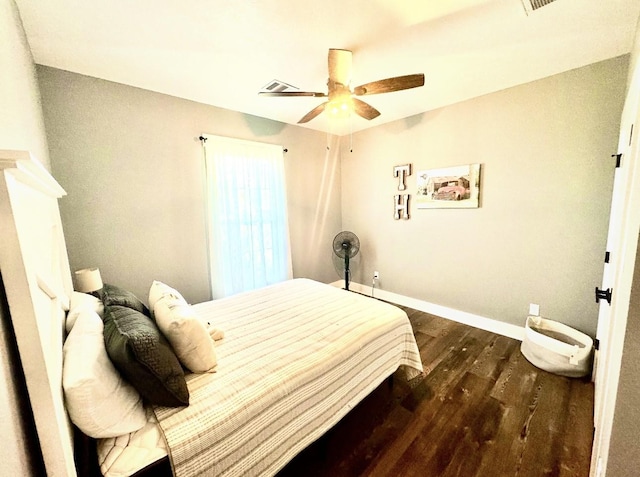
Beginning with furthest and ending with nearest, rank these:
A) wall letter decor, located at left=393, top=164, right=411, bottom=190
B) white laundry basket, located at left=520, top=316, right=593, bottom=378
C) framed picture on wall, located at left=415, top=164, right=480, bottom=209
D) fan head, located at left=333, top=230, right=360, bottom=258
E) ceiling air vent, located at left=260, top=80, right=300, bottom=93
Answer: fan head, located at left=333, top=230, right=360, bottom=258, wall letter decor, located at left=393, top=164, right=411, bottom=190, framed picture on wall, located at left=415, top=164, right=480, bottom=209, ceiling air vent, located at left=260, top=80, right=300, bottom=93, white laundry basket, located at left=520, top=316, right=593, bottom=378

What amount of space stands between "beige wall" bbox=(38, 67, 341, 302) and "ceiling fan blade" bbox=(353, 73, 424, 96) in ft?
5.66

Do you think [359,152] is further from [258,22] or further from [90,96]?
[90,96]

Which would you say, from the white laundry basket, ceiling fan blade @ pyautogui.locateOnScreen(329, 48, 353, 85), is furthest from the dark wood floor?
ceiling fan blade @ pyautogui.locateOnScreen(329, 48, 353, 85)

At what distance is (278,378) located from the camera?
1220 millimetres

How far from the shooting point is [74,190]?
2074 millimetres

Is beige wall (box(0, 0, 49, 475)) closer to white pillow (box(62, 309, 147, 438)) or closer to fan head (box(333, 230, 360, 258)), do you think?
white pillow (box(62, 309, 147, 438))

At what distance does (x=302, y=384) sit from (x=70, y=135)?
106 inches

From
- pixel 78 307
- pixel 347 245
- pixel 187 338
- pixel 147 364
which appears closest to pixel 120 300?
pixel 78 307

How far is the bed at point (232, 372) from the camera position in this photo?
0.65 metres

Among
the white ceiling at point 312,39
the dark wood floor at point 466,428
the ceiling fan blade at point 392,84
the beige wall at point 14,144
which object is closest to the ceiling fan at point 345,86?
the ceiling fan blade at point 392,84

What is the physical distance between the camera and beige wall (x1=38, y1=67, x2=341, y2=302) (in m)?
2.04

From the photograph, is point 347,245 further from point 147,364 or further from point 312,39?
point 147,364

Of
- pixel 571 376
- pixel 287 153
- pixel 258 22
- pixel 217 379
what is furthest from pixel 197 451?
pixel 287 153

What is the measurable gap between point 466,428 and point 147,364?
1875 millimetres
